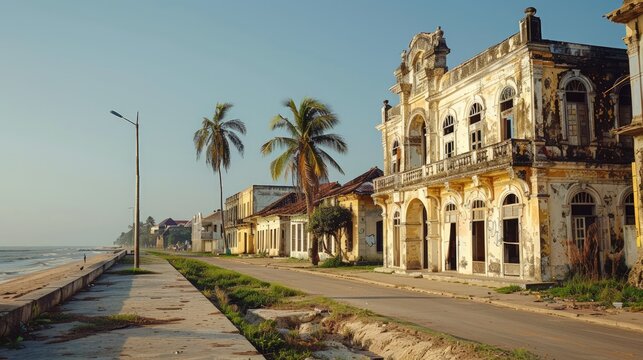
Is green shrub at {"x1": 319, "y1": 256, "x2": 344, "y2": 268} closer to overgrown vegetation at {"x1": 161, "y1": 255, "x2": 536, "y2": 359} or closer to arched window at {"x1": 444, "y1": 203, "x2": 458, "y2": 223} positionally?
arched window at {"x1": 444, "y1": 203, "x2": 458, "y2": 223}

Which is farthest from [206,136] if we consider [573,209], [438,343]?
[438,343]

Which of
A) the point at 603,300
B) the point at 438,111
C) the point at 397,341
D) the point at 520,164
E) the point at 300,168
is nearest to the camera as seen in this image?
the point at 397,341

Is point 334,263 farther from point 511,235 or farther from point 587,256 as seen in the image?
point 587,256

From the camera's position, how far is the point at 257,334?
9.55m

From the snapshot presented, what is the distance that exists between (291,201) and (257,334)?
1837 inches

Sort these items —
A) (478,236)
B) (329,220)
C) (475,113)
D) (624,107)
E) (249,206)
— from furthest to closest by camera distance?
(249,206), (329,220), (478,236), (475,113), (624,107)

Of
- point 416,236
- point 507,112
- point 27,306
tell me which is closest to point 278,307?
point 27,306

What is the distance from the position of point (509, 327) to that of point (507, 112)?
36.7ft

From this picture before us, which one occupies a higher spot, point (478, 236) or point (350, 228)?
point (350, 228)

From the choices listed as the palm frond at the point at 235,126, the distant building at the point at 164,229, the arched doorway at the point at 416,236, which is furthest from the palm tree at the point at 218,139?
the distant building at the point at 164,229

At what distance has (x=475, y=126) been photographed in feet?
73.3

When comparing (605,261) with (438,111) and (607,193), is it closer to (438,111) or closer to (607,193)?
(607,193)

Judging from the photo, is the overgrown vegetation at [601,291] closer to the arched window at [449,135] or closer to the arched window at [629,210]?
the arched window at [629,210]

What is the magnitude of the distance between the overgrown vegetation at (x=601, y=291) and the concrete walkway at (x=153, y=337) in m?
9.61
